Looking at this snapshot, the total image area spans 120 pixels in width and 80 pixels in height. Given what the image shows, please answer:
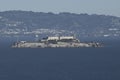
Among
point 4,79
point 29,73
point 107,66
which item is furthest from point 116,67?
point 4,79

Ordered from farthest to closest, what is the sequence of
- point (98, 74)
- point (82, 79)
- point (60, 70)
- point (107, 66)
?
point (107, 66), point (60, 70), point (98, 74), point (82, 79)

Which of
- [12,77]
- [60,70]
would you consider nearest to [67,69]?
[60,70]

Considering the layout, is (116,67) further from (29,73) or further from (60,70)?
(29,73)

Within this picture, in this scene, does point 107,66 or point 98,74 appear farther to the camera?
point 107,66

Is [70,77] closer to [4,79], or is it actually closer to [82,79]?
[82,79]

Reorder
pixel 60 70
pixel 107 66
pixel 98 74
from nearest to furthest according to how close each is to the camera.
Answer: pixel 98 74 → pixel 60 70 → pixel 107 66

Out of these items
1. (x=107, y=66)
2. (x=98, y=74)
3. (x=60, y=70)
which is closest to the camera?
(x=98, y=74)

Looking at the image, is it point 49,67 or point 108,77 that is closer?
point 108,77

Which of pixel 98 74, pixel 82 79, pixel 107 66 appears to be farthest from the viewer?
pixel 107 66
